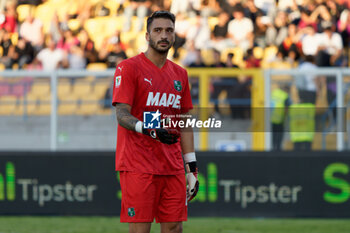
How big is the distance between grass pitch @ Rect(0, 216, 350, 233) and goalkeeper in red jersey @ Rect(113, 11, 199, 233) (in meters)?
3.81

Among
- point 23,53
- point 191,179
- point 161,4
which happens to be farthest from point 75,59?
point 191,179

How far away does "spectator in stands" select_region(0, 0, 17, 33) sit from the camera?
16.4 meters

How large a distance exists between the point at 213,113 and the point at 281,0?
7146 millimetres

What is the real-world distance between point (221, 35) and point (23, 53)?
4123 millimetres

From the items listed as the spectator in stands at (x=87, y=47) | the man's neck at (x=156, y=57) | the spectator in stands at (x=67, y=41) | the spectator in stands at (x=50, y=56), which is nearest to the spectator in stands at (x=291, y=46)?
the spectator in stands at (x=87, y=47)

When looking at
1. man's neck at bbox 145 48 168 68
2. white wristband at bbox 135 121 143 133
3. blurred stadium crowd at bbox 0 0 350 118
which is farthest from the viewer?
blurred stadium crowd at bbox 0 0 350 118

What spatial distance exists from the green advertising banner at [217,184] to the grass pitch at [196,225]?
0.20 m

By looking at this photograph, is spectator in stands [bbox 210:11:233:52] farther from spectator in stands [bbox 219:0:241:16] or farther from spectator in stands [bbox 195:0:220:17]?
spectator in stands [bbox 195:0:220:17]


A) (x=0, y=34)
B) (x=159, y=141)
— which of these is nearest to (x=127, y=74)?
(x=159, y=141)

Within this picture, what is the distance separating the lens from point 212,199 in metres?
10.0

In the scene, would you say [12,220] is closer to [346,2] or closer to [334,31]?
[334,31]

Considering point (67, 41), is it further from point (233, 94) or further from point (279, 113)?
point (279, 113)

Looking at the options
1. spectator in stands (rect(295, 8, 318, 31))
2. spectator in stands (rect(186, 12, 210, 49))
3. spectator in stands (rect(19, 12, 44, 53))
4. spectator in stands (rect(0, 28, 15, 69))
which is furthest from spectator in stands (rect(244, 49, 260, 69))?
spectator in stands (rect(0, 28, 15, 69))

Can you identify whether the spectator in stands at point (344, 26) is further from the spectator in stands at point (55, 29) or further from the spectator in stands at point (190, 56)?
the spectator in stands at point (55, 29)
